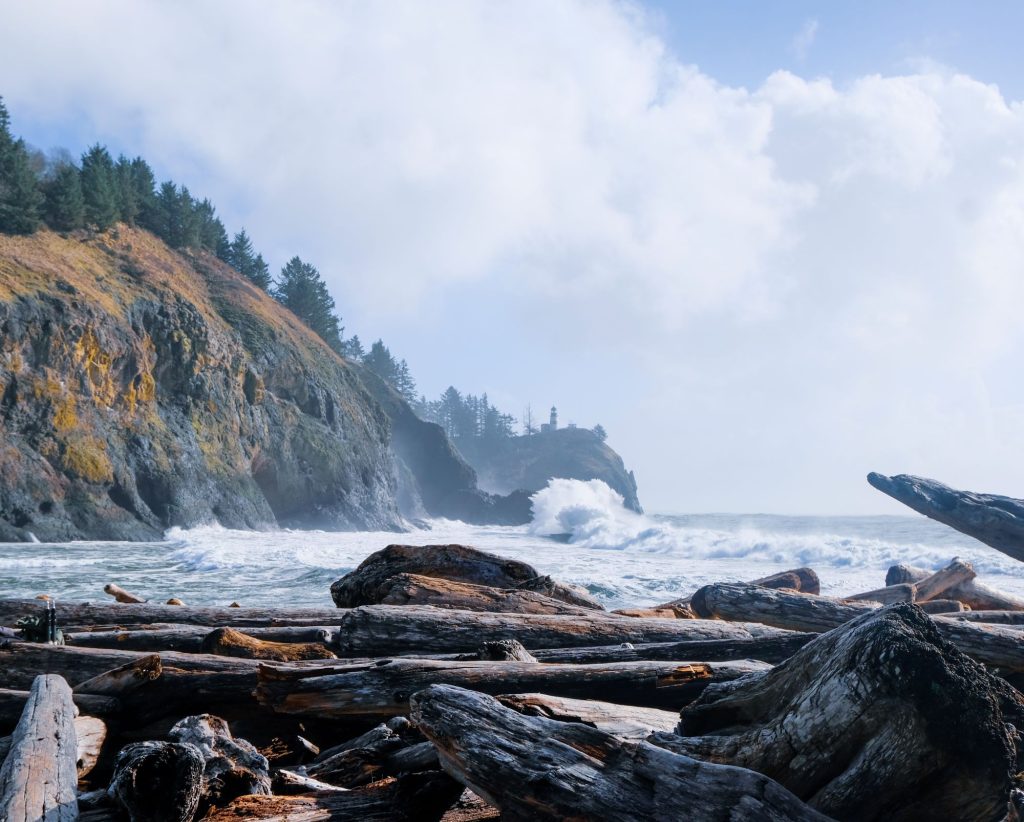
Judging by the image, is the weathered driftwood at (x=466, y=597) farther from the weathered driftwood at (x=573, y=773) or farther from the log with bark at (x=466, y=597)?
the weathered driftwood at (x=573, y=773)

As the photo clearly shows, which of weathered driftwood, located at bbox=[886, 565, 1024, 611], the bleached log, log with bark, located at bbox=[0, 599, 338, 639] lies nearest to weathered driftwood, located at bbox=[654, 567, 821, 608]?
weathered driftwood, located at bbox=[886, 565, 1024, 611]

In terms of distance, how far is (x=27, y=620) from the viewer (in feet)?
16.2

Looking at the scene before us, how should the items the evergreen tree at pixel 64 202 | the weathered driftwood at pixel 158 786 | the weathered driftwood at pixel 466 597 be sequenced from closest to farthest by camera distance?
the weathered driftwood at pixel 158 786
the weathered driftwood at pixel 466 597
the evergreen tree at pixel 64 202

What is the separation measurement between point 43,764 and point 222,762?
680 mm

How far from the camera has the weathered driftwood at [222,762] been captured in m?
2.67

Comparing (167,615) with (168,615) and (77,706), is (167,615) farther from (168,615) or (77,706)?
(77,706)

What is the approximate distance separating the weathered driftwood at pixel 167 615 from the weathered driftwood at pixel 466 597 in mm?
695

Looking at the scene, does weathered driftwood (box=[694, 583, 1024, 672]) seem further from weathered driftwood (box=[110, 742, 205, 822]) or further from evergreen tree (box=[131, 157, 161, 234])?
evergreen tree (box=[131, 157, 161, 234])

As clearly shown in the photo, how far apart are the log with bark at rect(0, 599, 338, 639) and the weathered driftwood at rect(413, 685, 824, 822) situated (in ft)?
12.1

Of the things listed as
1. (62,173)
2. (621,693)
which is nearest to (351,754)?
(621,693)

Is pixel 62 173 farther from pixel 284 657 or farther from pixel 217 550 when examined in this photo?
pixel 284 657

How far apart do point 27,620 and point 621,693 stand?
4000mm

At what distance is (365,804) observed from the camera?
2732 millimetres

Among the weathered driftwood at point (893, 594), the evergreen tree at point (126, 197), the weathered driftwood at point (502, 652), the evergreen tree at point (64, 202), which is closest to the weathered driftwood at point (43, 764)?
the weathered driftwood at point (502, 652)
